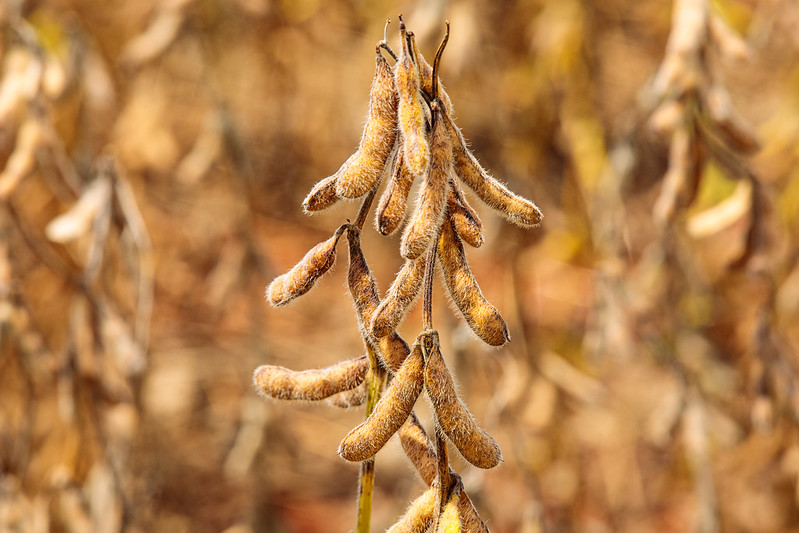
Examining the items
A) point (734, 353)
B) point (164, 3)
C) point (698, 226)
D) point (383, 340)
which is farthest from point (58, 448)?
point (734, 353)

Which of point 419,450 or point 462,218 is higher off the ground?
point 462,218

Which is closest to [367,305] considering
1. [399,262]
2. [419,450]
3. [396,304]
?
[396,304]

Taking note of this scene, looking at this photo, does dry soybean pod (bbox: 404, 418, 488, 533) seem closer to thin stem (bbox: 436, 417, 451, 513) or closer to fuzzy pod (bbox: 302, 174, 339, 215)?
thin stem (bbox: 436, 417, 451, 513)

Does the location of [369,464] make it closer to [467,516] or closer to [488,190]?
[467,516]

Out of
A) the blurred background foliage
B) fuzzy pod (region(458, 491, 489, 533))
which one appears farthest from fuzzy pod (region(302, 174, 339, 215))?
the blurred background foliage

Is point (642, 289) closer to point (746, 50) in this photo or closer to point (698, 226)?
point (698, 226)

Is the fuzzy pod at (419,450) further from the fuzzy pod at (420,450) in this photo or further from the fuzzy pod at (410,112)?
the fuzzy pod at (410,112)
